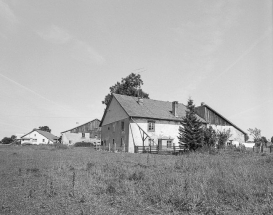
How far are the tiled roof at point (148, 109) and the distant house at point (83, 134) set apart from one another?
25.7 m

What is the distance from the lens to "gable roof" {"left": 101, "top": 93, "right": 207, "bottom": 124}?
30719mm

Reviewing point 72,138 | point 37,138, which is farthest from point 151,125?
point 37,138

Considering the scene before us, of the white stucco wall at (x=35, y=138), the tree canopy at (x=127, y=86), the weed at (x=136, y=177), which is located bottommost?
the white stucco wall at (x=35, y=138)

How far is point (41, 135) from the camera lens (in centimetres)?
7388

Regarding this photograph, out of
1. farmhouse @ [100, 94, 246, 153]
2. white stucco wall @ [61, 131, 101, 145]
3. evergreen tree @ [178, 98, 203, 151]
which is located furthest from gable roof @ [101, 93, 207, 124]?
white stucco wall @ [61, 131, 101, 145]

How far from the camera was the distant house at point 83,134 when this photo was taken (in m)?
56.5

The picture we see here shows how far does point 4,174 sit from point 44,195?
4317 mm

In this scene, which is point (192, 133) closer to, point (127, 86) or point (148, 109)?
point (148, 109)

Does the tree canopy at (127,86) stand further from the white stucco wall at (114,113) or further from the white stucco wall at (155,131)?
the white stucco wall at (155,131)

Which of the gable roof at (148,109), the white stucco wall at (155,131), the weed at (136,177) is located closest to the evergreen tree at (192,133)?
the white stucco wall at (155,131)

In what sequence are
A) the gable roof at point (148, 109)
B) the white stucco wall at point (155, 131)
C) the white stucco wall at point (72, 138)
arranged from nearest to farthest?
the white stucco wall at point (155, 131), the gable roof at point (148, 109), the white stucco wall at point (72, 138)

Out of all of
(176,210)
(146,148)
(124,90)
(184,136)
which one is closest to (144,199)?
(176,210)

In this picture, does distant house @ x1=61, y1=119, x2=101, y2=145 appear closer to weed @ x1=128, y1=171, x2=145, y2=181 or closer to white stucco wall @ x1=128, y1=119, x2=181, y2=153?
white stucco wall @ x1=128, y1=119, x2=181, y2=153

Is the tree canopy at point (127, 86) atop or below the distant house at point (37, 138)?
atop
